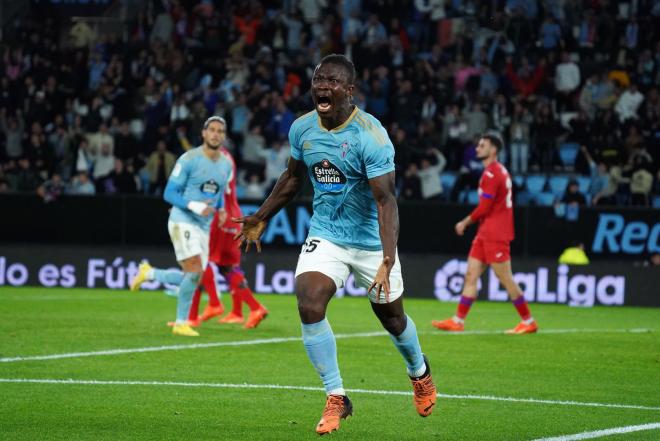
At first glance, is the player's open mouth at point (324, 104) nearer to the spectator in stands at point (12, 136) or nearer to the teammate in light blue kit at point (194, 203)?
the teammate in light blue kit at point (194, 203)

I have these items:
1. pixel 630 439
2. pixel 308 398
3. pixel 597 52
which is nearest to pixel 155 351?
pixel 308 398

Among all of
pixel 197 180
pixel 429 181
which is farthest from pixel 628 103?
pixel 197 180

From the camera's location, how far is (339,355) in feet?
39.9

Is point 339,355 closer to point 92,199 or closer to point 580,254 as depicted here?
point 580,254

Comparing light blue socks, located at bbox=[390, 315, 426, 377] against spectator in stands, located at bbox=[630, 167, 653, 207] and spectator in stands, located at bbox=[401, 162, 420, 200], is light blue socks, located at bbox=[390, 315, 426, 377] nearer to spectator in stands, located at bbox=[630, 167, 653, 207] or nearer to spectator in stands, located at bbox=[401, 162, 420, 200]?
spectator in stands, located at bbox=[401, 162, 420, 200]

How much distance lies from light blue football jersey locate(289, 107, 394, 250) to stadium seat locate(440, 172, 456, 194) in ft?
51.1

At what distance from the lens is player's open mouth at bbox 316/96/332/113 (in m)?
7.79

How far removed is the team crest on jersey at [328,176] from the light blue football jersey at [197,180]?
6.23m

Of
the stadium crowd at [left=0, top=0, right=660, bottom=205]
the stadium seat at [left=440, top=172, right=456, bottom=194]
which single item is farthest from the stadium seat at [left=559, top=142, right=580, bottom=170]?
the stadium seat at [left=440, top=172, right=456, bottom=194]

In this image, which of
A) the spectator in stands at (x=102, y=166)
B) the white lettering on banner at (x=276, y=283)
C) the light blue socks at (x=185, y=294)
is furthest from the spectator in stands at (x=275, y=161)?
the light blue socks at (x=185, y=294)

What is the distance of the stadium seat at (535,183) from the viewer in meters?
23.8

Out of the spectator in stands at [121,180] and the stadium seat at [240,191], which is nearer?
the stadium seat at [240,191]

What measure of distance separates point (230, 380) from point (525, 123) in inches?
614

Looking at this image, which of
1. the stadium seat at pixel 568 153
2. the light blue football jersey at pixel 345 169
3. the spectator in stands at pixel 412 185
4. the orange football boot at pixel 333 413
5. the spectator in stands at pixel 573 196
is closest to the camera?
the orange football boot at pixel 333 413
